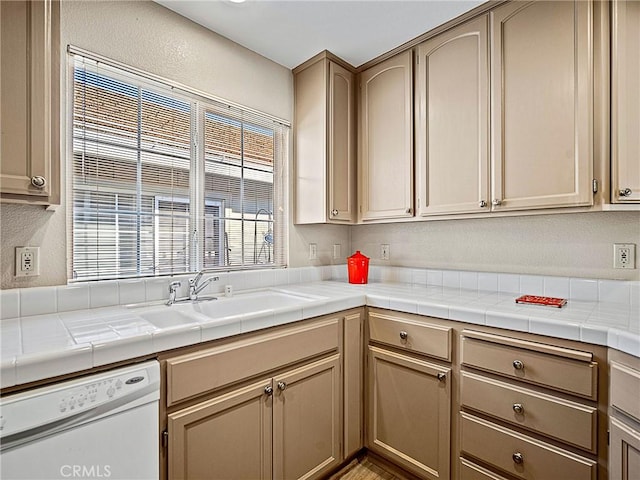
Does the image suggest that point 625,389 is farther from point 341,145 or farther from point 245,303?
point 341,145

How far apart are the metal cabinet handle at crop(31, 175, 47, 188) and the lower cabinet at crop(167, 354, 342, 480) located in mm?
903

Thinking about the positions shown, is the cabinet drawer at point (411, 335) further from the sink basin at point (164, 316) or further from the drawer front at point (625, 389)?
the sink basin at point (164, 316)

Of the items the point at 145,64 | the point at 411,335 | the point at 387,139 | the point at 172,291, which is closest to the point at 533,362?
the point at 411,335

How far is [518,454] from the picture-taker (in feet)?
4.43

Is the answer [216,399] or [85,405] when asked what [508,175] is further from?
[85,405]

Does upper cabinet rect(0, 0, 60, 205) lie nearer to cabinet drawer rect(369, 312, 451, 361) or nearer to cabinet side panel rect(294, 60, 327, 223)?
cabinet side panel rect(294, 60, 327, 223)

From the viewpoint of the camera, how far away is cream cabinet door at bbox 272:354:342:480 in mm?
1475

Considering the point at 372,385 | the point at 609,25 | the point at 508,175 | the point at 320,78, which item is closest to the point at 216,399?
the point at 372,385

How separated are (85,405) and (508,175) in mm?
1956

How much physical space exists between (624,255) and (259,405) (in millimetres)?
1856

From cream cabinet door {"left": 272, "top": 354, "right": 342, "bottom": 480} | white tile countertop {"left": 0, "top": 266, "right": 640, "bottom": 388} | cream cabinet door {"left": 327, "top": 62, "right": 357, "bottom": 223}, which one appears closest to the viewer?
white tile countertop {"left": 0, "top": 266, "right": 640, "bottom": 388}

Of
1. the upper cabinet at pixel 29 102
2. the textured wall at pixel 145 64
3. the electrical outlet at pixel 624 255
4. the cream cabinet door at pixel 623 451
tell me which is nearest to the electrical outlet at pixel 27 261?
the textured wall at pixel 145 64

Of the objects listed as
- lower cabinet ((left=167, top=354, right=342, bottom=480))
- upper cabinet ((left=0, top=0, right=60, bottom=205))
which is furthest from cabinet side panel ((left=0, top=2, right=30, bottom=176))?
lower cabinet ((left=167, top=354, right=342, bottom=480))

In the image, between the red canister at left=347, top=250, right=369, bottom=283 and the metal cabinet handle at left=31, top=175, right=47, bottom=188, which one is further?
the red canister at left=347, top=250, right=369, bottom=283
